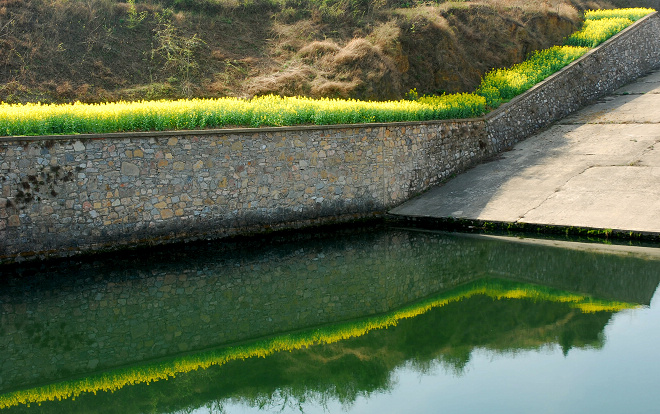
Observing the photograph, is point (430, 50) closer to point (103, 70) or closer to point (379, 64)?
point (379, 64)

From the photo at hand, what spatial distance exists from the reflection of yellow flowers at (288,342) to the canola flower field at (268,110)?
6323mm

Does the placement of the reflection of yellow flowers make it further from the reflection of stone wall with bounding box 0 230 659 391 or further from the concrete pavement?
the concrete pavement

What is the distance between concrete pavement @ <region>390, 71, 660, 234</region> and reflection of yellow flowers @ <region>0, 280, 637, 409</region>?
3321 mm

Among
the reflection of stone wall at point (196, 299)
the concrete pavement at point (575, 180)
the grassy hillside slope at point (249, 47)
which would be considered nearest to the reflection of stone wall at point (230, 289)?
the reflection of stone wall at point (196, 299)

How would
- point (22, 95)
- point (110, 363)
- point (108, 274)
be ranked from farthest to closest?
point (22, 95) → point (108, 274) → point (110, 363)

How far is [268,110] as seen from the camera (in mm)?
14039

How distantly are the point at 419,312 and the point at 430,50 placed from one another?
39.6ft

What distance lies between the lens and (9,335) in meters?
8.38

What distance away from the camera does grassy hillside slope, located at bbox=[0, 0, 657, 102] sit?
15.5m

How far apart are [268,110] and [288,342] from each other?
292 inches

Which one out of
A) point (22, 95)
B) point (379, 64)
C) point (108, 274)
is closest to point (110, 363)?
point (108, 274)

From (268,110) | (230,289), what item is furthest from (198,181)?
(230,289)

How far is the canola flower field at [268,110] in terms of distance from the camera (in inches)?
462

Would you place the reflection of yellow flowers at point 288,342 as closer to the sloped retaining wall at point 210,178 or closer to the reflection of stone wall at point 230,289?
the reflection of stone wall at point 230,289
